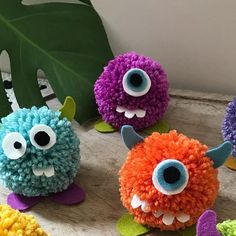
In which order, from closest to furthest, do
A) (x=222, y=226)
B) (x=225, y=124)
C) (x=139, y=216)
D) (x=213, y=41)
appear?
(x=222, y=226) → (x=139, y=216) → (x=225, y=124) → (x=213, y=41)

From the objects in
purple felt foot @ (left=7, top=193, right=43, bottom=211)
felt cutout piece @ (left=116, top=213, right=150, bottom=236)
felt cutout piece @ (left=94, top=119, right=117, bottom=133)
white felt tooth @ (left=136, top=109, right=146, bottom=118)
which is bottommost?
felt cutout piece @ (left=94, top=119, right=117, bottom=133)

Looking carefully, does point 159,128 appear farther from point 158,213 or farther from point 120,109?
point 158,213

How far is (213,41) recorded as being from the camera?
2.62 feet

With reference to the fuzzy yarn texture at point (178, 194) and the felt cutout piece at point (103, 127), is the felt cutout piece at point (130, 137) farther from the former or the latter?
the felt cutout piece at point (103, 127)

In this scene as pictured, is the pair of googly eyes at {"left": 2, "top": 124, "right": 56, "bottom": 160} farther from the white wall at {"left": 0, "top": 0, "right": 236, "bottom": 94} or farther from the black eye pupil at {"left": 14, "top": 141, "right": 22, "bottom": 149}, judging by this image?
the white wall at {"left": 0, "top": 0, "right": 236, "bottom": 94}

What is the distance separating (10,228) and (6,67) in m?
0.59

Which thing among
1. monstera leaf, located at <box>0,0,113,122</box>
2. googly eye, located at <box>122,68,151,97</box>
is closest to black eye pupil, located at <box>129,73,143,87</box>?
googly eye, located at <box>122,68,151,97</box>

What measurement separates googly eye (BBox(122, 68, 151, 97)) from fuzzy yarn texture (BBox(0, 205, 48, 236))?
0.28 m

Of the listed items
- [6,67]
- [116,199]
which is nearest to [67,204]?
[116,199]

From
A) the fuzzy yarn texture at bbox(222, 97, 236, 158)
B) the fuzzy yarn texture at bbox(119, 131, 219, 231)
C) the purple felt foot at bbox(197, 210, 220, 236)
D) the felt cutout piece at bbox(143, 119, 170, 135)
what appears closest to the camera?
the purple felt foot at bbox(197, 210, 220, 236)

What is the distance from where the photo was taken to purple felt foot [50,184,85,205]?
2.08ft

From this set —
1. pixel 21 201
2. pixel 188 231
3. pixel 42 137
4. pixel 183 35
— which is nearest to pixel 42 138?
pixel 42 137

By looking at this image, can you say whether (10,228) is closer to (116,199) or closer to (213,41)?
(116,199)

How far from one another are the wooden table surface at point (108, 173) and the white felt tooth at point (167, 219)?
31 mm
